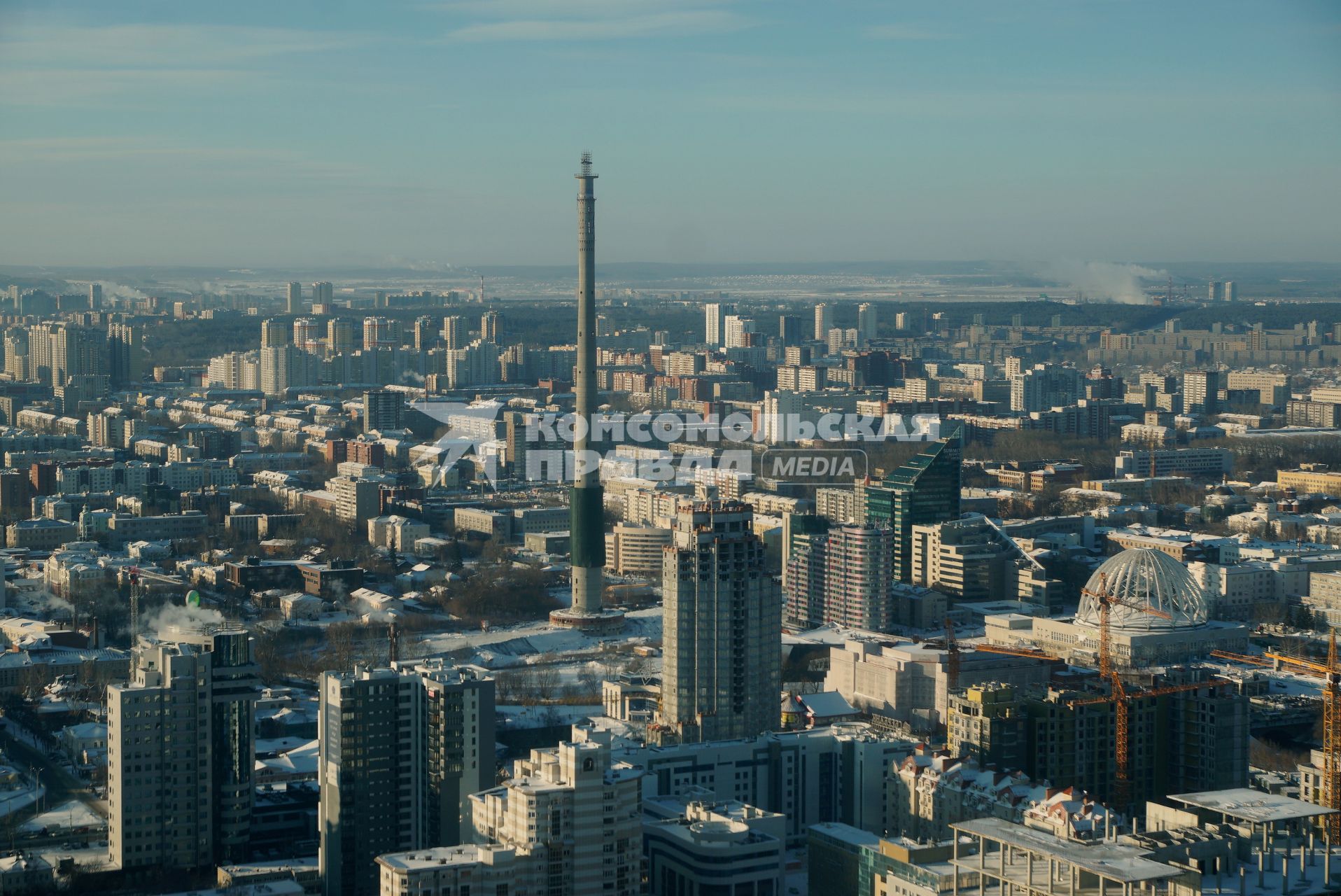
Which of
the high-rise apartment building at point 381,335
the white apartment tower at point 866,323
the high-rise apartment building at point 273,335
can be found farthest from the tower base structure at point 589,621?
the white apartment tower at point 866,323

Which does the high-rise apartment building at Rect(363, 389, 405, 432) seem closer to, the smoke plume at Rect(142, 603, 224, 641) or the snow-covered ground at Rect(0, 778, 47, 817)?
the smoke plume at Rect(142, 603, 224, 641)

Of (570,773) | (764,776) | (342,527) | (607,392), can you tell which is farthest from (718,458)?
(570,773)

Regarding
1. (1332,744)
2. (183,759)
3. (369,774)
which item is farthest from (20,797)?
(1332,744)

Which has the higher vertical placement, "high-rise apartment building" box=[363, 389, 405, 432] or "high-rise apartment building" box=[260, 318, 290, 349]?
"high-rise apartment building" box=[260, 318, 290, 349]

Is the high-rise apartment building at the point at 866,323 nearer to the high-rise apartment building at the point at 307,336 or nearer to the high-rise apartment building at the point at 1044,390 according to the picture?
the high-rise apartment building at the point at 307,336

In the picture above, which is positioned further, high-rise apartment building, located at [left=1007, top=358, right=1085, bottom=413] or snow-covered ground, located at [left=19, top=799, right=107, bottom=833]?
high-rise apartment building, located at [left=1007, top=358, right=1085, bottom=413]

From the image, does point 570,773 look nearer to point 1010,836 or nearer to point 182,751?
point 1010,836

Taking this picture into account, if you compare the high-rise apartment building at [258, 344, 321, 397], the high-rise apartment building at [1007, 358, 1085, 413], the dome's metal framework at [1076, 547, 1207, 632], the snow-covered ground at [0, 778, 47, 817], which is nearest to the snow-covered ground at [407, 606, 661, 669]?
the dome's metal framework at [1076, 547, 1207, 632]
